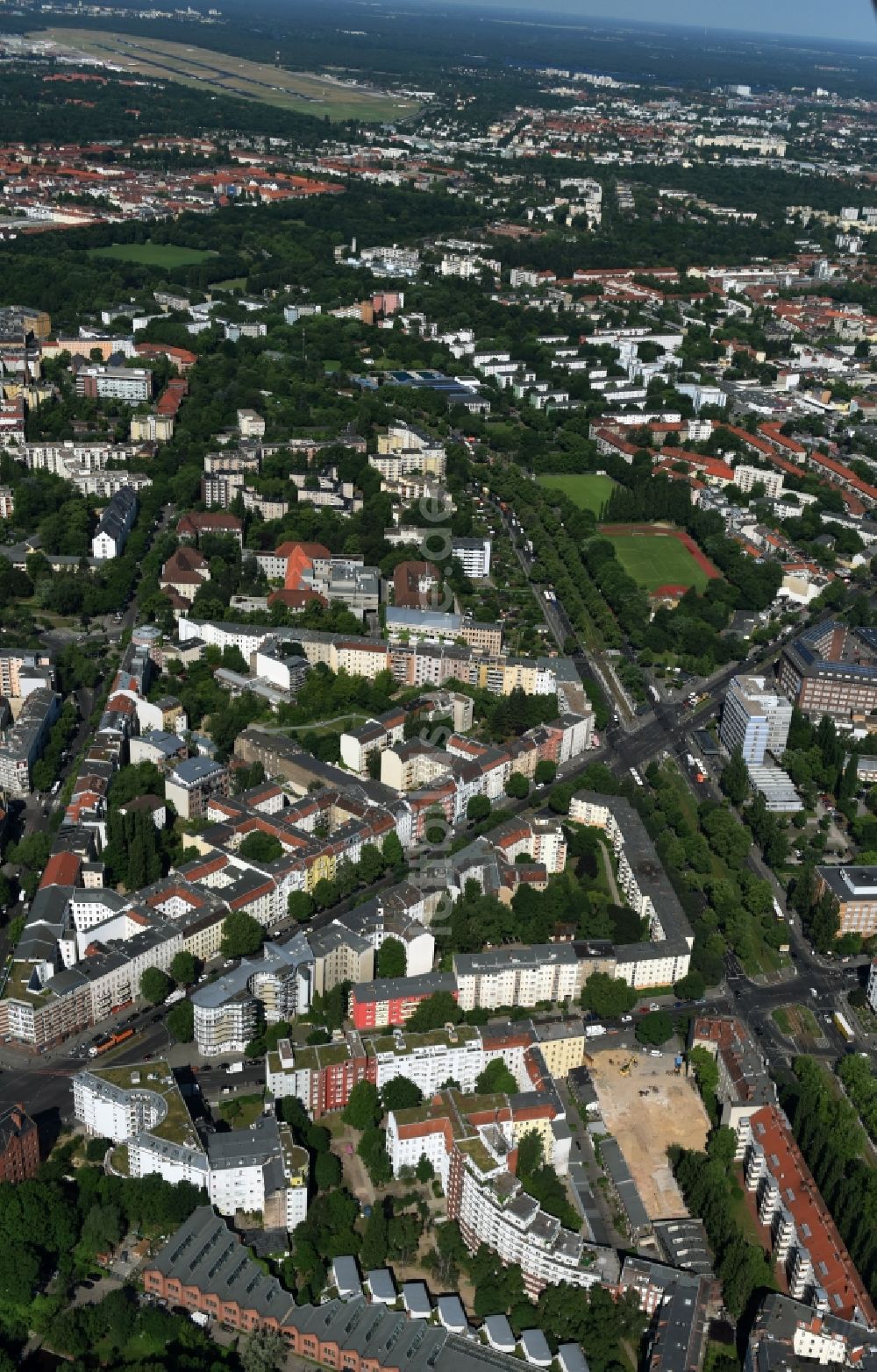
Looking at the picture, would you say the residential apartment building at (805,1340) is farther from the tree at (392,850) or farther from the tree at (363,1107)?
the tree at (392,850)

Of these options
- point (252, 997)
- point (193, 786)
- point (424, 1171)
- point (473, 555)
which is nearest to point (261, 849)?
point (193, 786)

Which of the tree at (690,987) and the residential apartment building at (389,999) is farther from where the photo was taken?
the tree at (690,987)

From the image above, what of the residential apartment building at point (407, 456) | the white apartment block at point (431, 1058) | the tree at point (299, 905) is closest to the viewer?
the white apartment block at point (431, 1058)

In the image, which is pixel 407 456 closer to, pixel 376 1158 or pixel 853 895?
pixel 853 895

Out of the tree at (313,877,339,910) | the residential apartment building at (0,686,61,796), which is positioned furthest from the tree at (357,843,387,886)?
the residential apartment building at (0,686,61,796)

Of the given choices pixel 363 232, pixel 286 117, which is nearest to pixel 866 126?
pixel 286 117

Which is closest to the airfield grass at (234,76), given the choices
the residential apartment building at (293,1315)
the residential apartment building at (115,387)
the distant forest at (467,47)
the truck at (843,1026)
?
the distant forest at (467,47)

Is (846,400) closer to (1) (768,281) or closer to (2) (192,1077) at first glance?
(1) (768,281)

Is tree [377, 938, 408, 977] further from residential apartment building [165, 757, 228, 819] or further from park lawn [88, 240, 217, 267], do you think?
park lawn [88, 240, 217, 267]
